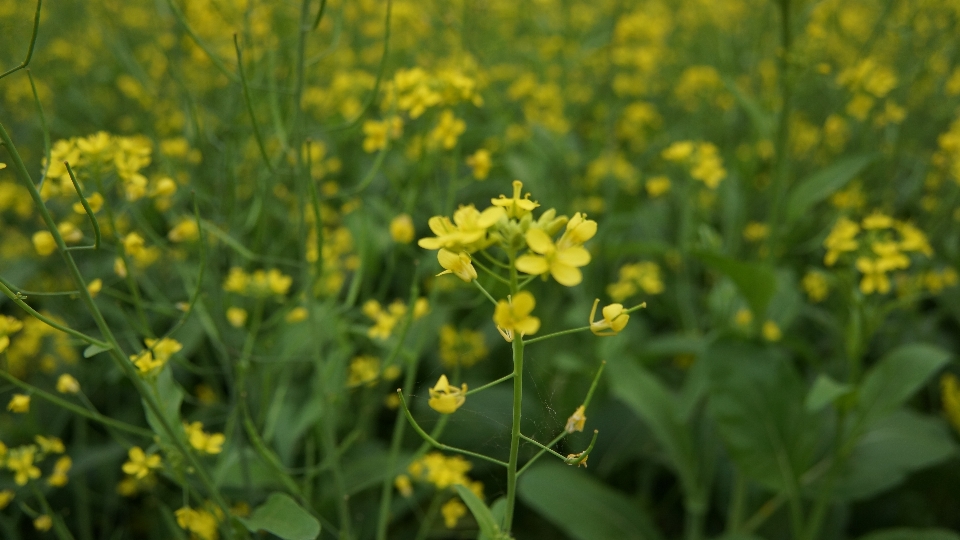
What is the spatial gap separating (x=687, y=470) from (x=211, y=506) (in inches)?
57.0

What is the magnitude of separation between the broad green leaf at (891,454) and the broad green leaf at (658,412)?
0.46m

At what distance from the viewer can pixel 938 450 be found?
6.95ft

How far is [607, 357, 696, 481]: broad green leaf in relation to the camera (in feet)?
7.32

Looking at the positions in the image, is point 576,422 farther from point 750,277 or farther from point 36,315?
point 750,277

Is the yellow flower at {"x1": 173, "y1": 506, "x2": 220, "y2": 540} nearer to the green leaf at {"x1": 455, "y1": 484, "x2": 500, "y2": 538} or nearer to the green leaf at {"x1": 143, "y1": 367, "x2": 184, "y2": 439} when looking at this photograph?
the green leaf at {"x1": 143, "y1": 367, "x2": 184, "y2": 439}

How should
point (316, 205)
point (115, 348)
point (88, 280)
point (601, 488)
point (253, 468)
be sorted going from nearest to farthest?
point (115, 348), point (316, 205), point (253, 468), point (601, 488), point (88, 280)

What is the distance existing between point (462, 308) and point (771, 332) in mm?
1194

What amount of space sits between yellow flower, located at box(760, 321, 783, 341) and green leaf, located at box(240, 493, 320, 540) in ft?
5.55

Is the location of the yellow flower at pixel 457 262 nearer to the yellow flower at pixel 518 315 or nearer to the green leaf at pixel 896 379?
the yellow flower at pixel 518 315

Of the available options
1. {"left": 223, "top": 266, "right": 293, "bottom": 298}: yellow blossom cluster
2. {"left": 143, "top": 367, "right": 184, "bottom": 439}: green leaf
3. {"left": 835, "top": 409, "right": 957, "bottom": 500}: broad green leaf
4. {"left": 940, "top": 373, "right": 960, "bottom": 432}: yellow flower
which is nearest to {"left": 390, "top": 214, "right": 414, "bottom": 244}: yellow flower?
{"left": 223, "top": 266, "right": 293, "bottom": 298}: yellow blossom cluster

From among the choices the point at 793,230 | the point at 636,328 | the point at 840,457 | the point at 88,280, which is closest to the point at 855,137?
the point at 793,230

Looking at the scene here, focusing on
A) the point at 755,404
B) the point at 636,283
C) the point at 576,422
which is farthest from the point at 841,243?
the point at 576,422

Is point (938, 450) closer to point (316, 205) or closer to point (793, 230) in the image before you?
point (793, 230)

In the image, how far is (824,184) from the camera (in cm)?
216
